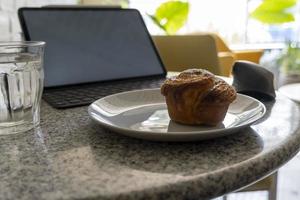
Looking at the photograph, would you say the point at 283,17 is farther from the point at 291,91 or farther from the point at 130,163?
the point at 130,163

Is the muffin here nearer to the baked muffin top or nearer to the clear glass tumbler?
the baked muffin top

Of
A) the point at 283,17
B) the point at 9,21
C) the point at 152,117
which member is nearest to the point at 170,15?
the point at 283,17

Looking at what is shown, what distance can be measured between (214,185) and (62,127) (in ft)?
0.87

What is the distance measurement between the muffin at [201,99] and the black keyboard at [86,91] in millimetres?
228

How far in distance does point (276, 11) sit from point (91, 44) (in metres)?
3.15

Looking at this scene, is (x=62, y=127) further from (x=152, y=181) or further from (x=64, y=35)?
(x=64, y=35)

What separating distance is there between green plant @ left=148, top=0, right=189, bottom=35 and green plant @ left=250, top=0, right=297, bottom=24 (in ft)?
3.84

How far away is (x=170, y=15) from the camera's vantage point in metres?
2.80

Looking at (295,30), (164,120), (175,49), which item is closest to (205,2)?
(295,30)

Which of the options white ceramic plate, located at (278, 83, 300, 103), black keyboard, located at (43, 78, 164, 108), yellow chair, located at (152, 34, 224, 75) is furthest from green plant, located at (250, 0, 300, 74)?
black keyboard, located at (43, 78, 164, 108)

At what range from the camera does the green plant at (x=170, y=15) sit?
9.12 ft

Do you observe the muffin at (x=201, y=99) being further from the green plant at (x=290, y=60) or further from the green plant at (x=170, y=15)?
the green plant at (x=290, y=60)

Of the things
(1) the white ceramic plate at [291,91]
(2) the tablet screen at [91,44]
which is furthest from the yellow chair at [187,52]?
(1) the white ceramic plate at [291,91]

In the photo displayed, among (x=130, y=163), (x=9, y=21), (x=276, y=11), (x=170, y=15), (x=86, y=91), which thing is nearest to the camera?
(x=130, y=163)
